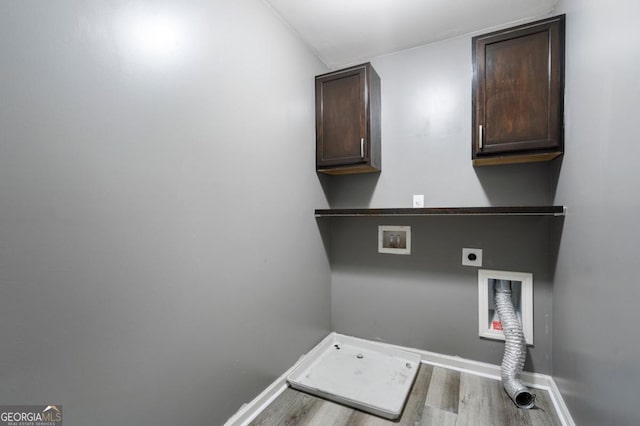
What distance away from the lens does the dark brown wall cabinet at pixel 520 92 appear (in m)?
1.38

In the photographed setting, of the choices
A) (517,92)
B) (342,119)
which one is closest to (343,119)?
(342,119)

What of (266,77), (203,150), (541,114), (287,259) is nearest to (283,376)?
(287,259)

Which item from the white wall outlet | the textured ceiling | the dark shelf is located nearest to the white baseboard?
the white wall outlet

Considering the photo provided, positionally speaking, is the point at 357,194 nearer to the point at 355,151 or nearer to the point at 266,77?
the point at 355,151

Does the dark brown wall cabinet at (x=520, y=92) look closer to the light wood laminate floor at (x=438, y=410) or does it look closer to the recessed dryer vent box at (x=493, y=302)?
the recessed dryer vent box at (x=493, y=302)

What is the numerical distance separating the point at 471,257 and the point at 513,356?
62cm

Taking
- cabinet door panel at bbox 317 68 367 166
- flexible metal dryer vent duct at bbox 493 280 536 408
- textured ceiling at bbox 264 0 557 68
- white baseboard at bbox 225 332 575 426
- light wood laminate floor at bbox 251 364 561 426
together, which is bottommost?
light wood laminate floor at bbox 251 364 561 426

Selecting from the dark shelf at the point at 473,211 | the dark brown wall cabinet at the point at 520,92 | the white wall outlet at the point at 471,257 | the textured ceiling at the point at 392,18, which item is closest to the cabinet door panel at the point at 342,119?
the textured ceiling at the point at 392,18

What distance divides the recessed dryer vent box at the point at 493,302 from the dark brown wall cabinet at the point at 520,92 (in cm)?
77

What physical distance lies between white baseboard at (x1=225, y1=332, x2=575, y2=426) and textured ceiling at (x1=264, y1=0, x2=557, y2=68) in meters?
2.26

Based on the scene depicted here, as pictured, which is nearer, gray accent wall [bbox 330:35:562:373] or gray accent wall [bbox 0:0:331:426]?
gray accent wall [bbox 0:0:331:426]

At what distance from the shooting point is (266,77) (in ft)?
5.03

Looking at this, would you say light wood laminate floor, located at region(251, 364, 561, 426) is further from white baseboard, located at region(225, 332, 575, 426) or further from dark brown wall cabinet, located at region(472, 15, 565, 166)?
dark brown wall cabinet, located at region(472, 15, 565, 166)

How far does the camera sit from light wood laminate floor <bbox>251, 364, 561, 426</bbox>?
138cm
